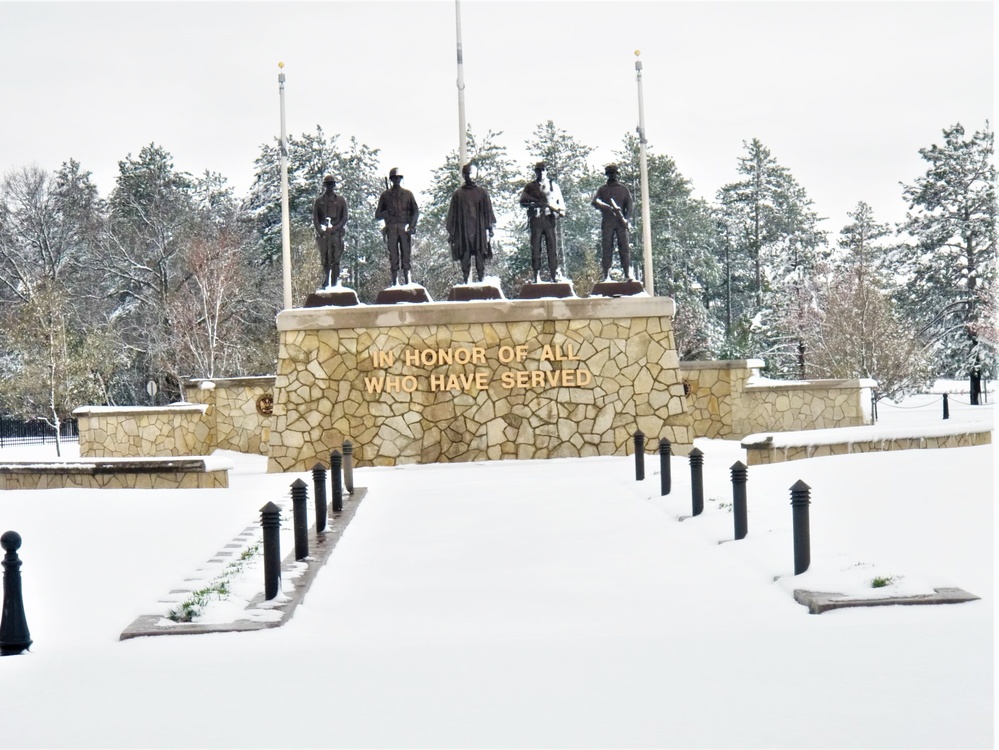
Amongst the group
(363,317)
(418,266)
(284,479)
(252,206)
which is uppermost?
(252,206)

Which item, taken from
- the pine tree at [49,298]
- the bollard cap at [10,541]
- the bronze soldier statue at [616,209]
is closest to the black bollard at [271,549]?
the bollard cap at [10,541]

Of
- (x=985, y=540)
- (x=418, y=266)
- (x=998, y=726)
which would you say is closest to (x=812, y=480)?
(x=985, y=540)

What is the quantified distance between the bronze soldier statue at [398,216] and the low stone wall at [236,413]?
224 inches

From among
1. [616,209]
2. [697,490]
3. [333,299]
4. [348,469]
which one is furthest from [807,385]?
[697,490]

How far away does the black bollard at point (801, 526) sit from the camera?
8555 millimetres

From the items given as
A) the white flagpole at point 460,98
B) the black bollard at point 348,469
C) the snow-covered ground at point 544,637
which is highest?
the white flagpole at point 460,98

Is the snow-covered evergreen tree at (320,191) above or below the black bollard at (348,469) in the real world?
above

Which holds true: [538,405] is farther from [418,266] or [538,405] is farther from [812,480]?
[418,266]

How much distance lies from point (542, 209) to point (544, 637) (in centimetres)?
1456

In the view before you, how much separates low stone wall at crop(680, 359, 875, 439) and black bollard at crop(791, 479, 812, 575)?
17295mm

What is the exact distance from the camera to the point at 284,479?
1923 cm

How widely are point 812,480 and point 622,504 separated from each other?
2785mm

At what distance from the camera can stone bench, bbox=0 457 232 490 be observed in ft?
56.6

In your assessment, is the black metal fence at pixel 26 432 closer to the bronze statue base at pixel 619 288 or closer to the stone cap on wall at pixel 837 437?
the bronze statue base at pixel 619 288
